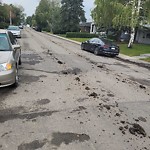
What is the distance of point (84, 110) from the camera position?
567 cm

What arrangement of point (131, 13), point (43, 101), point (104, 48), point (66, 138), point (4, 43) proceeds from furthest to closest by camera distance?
point (131, 13) < point (104, 48) < point (4, 43) < point (43, 101) < point (66, 138)

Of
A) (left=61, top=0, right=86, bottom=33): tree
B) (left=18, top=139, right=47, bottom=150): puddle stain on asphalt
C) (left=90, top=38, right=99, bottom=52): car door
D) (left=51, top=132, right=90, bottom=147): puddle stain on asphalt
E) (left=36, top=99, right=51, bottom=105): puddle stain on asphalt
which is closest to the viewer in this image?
(left=18, top=139, right=47, bottom=150): puddle stain on asphalt

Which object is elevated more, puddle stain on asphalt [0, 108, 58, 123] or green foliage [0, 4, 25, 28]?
green foliage [0, 4, 25, 28]

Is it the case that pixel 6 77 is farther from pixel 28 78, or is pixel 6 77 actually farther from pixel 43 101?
pixel 28 78

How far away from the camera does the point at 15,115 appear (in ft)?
17.1

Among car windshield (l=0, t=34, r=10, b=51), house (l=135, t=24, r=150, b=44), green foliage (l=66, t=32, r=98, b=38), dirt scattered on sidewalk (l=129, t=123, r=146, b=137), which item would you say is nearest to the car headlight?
car windshield (l=0, t=34, r=10, b=51)

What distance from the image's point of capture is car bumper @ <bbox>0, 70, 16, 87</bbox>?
21.0 feet

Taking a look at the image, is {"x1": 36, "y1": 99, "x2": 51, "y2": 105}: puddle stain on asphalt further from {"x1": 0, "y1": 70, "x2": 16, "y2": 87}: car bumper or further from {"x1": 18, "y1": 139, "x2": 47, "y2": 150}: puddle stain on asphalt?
{"x1": 18, "y1": 139, "x2": 47, "y2": 150}: puddle stain on asphalt

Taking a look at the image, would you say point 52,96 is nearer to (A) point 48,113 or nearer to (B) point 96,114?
(A) point 48,113

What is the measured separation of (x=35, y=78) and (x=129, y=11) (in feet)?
53.9

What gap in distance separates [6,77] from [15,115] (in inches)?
63.8

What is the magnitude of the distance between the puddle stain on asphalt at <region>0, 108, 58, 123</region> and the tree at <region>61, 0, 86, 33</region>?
53731mm

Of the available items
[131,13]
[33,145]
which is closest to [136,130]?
[33,145]

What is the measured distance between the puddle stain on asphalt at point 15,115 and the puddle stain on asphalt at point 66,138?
0.97 meters
